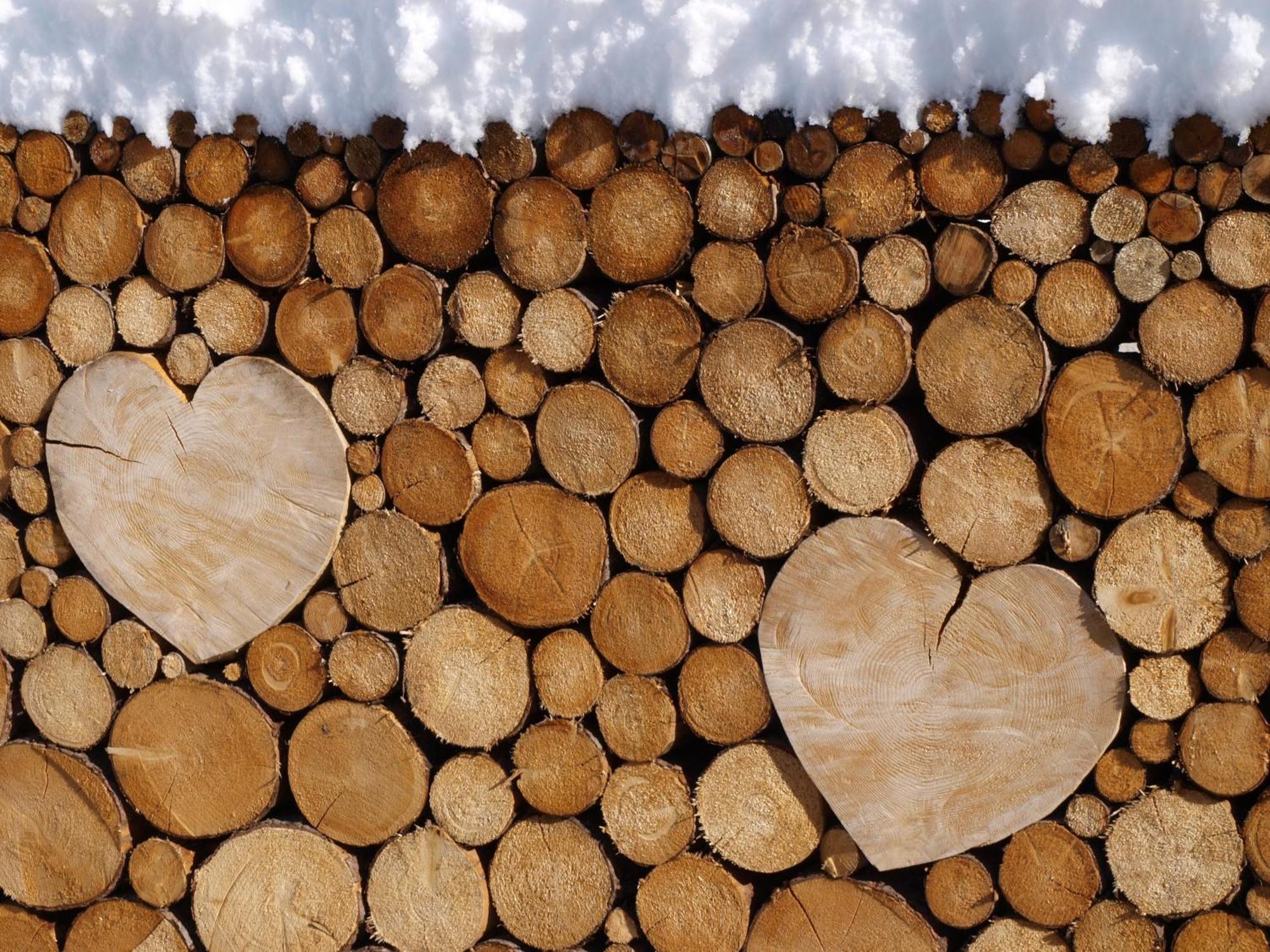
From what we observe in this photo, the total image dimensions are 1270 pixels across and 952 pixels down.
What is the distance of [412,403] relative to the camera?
2.57 metres

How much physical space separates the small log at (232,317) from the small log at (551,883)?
1338 millimetres

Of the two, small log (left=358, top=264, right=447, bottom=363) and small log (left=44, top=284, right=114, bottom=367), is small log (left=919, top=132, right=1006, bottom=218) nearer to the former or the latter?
small log (left=358, top=264, right=447, bottom=363)

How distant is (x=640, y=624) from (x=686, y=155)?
103 centimetres

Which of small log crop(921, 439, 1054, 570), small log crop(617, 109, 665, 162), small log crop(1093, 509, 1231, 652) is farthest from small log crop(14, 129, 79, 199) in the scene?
small log crop(1093, 509, 1231, 652)

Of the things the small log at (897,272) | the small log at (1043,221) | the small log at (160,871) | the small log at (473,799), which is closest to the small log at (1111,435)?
the small log at (1043,221)

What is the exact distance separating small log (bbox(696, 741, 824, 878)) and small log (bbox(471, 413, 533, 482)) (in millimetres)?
810

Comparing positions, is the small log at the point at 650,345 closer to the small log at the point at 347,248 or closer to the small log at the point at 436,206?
the small log at the point at 436,206

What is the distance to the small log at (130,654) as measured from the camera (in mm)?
2754

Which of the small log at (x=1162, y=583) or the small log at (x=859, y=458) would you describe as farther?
the small log at (x=859, y=458)

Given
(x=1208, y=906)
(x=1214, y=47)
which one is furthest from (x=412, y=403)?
(x=1208, y=906)

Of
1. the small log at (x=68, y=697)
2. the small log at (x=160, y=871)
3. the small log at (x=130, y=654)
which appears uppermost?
the small log at (x=130, y=654)

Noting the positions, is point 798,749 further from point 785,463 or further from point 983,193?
point 983,193

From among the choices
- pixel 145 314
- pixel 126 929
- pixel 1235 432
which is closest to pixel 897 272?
pixel 1235 432

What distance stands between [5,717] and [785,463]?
86.8 inches
